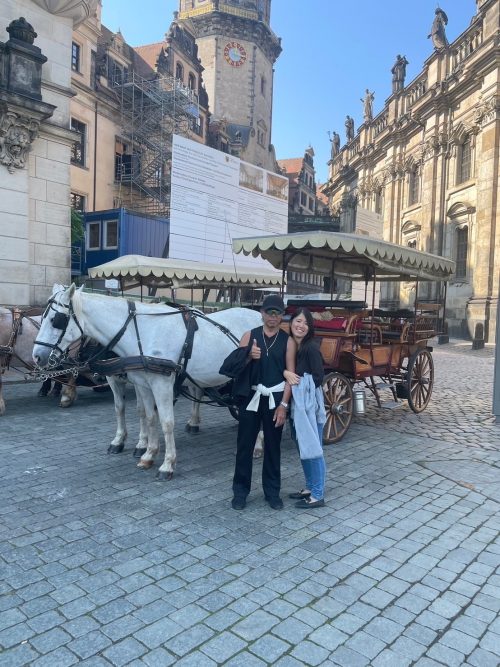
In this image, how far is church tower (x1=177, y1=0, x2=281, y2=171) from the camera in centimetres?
5634

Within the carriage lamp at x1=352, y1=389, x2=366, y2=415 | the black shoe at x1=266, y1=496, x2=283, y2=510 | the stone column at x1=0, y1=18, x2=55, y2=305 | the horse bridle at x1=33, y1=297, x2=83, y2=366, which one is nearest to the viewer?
the black shoe at x1=266, y1=496, x2=283, y2=510

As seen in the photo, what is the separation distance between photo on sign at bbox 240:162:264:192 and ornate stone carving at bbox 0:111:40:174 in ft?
17.0

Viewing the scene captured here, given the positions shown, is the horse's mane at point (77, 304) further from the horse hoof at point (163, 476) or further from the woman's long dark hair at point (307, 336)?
the woman's long dark hair at point (307, 336)

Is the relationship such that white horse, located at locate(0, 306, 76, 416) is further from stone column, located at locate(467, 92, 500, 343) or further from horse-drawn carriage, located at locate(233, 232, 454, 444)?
stone column, located at locate(467, 92, 500, 343)

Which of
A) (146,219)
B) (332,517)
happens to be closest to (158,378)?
(332,517)

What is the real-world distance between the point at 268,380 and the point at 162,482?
63.1 inches

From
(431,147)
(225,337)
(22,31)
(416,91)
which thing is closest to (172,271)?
(225,337)

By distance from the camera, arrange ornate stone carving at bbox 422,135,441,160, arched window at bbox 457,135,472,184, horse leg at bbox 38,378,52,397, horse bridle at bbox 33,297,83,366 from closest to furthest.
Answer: horse bridle at bbox 33,297,83,366 < horse leg at bbox 38,378,52,397 < arched window at bbox 457,135,472,184 < ornate stone carving at bbox 422,135,441,160

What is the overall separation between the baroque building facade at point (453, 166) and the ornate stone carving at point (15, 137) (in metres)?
14.8

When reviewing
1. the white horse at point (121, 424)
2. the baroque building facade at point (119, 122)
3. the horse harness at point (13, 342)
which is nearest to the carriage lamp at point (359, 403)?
the white horse at point (121, 424)

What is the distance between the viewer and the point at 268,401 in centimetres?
430

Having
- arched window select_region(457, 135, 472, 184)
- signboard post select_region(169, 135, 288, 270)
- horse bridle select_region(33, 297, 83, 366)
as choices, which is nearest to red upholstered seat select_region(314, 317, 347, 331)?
horse bridle select_region(33, 297, 83, 366)

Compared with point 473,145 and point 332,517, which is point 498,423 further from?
point 473,145

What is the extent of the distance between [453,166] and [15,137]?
26.4 meters
